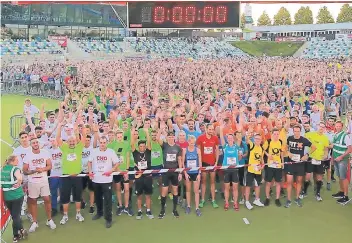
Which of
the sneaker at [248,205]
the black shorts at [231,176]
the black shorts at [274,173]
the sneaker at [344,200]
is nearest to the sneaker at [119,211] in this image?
the black shorts at [231,176]

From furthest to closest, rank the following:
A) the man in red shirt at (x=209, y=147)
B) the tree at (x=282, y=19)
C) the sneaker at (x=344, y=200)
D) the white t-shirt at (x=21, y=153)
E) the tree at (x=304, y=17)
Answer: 1. the tree at (x=304, y=17)
2. the tree at (x=282, y=19)
3. the sneaker at (x=344, y=200)
4. the man in red shirt at (x=209, y=147)
5. the white t-shirt at (x=21, y=153)

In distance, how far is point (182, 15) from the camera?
7957 millimetres

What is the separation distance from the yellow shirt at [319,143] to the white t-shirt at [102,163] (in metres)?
4.01

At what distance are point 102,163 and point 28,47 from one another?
124 feet

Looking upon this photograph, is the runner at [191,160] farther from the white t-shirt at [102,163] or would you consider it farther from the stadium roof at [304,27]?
the stadium roof at [304,27]

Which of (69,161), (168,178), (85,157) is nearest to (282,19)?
(168,178)

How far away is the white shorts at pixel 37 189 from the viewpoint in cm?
694

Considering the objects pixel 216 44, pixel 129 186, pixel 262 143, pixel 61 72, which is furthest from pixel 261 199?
pixel 216 44

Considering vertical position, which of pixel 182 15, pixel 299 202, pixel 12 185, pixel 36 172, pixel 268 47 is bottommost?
pixel 299 202

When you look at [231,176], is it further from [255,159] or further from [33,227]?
[33,227]

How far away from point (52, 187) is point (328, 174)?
6.09 meters

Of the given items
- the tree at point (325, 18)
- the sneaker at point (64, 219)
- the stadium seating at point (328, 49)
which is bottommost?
the sneaker at point (64, 219)

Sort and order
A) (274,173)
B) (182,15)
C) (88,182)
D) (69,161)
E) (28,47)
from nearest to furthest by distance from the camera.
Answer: (69,161)
(88,182)
(182,15)
(274,173)
(28,47)

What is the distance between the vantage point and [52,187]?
759 cm
